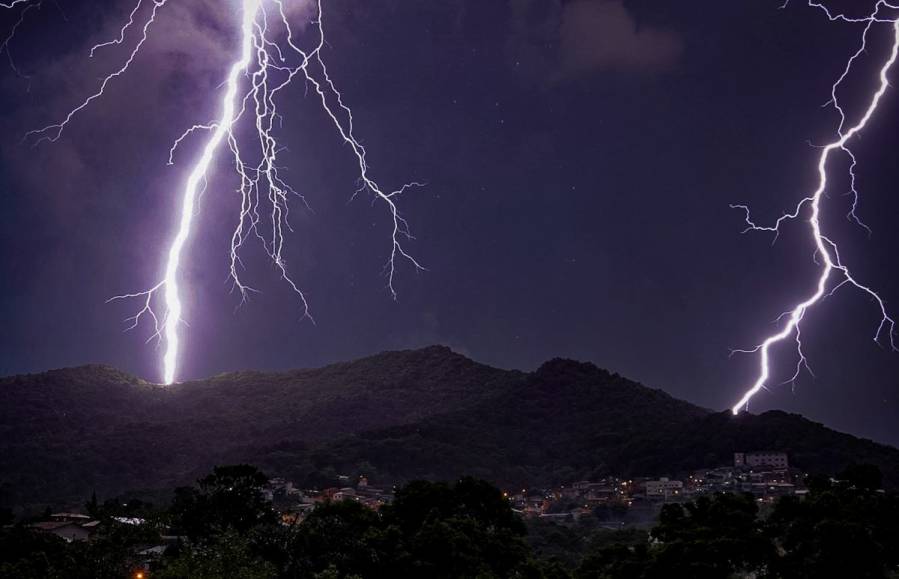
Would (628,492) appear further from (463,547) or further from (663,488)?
(463,547)

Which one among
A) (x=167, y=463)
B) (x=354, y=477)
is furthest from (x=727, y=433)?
(x=167, y=463)

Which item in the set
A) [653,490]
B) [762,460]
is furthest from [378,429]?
[762,460]

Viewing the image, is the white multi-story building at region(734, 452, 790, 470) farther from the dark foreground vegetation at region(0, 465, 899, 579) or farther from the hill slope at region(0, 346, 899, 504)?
the dark foreground vegetation at region(0, 465, 899, 579)

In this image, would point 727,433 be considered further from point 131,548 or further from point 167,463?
point 131,548

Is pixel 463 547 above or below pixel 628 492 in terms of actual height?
below

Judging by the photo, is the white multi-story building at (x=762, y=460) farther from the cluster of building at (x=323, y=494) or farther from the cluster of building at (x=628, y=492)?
the cluster of building at (x=323, y=494)

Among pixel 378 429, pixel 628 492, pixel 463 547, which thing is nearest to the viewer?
pixel 463 547

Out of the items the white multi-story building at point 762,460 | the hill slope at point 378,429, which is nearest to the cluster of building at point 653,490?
the white multi-story building at point 762,460

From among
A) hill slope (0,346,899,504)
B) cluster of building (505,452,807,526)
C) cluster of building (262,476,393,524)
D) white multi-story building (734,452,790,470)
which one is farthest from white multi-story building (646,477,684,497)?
cluster of building (262,476,393,524)
